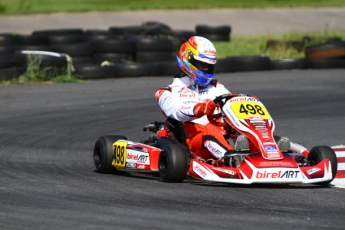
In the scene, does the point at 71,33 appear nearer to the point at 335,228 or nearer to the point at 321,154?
the point at 321,154

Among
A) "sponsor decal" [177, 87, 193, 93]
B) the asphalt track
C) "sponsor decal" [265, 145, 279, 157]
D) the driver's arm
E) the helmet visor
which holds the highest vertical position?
the helmet visor

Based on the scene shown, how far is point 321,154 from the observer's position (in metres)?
6.41

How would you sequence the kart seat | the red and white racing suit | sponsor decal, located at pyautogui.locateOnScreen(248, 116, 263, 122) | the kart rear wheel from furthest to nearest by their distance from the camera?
the kart seat
the red and white racing suit
sponsor decal, located at pyautogui.locateOnScreen(248, 116, 263, 122)
the kart rear wheel

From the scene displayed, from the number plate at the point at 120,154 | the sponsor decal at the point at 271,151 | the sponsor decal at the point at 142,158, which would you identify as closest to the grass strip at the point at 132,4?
the number plate at the point at 120,154

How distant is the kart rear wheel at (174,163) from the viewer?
6.22 metres

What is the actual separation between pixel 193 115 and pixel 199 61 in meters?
0.61

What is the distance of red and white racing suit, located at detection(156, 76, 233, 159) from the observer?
655 cm

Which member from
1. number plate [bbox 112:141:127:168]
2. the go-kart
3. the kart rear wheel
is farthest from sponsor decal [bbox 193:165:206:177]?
number plate [bbox 112:141:127:168]

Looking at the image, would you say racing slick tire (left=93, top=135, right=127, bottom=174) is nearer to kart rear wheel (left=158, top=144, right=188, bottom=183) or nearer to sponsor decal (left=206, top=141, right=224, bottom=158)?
kart rear wheel (left=158, top=144, right=188, bottom=183)

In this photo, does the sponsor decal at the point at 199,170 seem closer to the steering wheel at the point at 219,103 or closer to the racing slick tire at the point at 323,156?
the steering wheel at the point at 219,103

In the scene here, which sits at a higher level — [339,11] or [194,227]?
[194,227]

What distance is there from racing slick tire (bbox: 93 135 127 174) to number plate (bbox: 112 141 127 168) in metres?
0.04

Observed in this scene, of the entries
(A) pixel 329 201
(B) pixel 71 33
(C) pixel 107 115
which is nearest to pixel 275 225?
(A) pixel 329 201

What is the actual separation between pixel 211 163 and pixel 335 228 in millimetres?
1945
